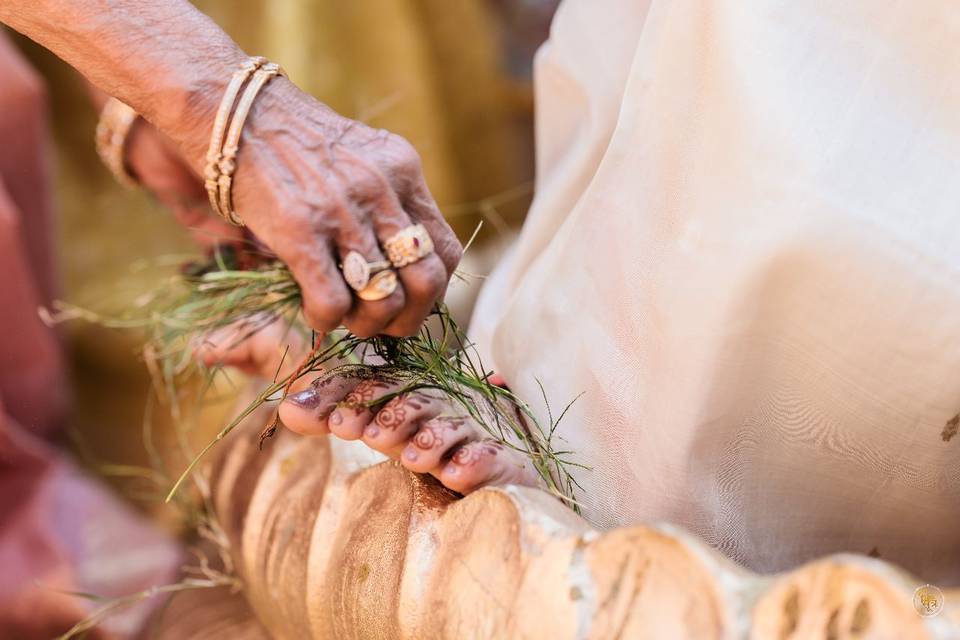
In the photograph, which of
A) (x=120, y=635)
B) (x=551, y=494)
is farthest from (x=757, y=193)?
(x=120, y=635)

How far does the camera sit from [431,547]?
2.01ft

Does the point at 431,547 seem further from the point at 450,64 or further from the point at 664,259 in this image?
the point at 450,64

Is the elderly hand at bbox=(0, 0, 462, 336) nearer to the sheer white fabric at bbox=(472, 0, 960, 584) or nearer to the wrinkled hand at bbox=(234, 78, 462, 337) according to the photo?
the wrinkled hand at bbox=(234, 78, 462, 337)

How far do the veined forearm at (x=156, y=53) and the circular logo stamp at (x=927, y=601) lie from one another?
469 millimetres

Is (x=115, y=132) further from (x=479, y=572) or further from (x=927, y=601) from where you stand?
(x=927, y=601)

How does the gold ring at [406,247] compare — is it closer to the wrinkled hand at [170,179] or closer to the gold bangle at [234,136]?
the gold bangle at [234,136]

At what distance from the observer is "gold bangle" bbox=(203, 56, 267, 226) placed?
599mm

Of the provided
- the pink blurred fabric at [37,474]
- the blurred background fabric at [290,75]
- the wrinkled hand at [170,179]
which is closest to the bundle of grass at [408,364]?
the wrinkled hand at [170,179]

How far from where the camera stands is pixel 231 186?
24.0 inches

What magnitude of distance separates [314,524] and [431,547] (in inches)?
5.0

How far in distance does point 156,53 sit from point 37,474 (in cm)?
76

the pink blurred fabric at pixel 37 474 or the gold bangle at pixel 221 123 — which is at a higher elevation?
the gold bangle at pixel 221 123

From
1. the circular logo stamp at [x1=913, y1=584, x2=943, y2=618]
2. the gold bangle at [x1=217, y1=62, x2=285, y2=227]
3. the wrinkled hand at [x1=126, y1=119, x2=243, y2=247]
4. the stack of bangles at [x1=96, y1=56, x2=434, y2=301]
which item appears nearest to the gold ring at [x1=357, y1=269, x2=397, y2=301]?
the stack of bangles at [x1=96, y1=56, x2=434, y2=301]

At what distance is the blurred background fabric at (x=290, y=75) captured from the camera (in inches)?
57.4
